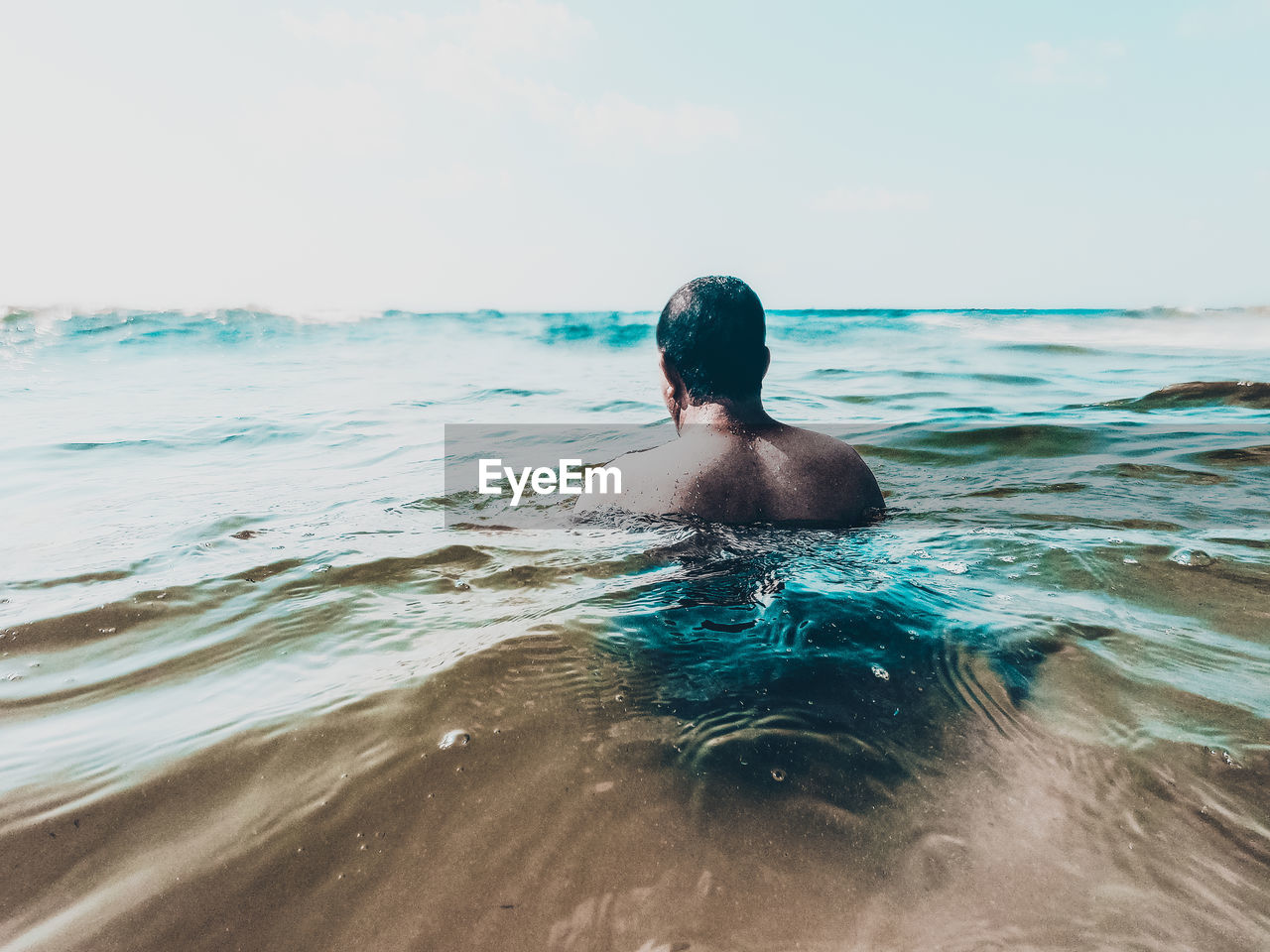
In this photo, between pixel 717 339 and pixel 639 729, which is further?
pixel 717 339

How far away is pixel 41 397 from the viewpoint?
10547mm

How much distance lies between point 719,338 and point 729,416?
0.35m

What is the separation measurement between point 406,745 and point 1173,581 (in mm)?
3036

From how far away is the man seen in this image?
9.83 ft

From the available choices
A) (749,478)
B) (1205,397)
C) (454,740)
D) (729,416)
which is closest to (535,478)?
(729,416)

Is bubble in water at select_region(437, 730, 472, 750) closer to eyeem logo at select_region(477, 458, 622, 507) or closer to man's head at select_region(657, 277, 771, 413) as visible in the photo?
man's head at select_region(657, 277, 771, 413)

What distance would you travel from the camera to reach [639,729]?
1.75 m

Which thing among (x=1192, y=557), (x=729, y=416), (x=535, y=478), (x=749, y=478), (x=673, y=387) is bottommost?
(x=535, y=478)

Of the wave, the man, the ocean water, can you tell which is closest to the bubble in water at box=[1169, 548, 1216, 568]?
the ocean water

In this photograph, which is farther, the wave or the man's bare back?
the wave

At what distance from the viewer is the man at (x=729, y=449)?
3.00m

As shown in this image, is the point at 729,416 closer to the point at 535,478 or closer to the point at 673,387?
the point at 673,387

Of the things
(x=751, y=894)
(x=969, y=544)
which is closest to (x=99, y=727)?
(x=751, y=894)

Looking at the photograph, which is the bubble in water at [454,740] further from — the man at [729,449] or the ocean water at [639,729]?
the man at [729,449]
